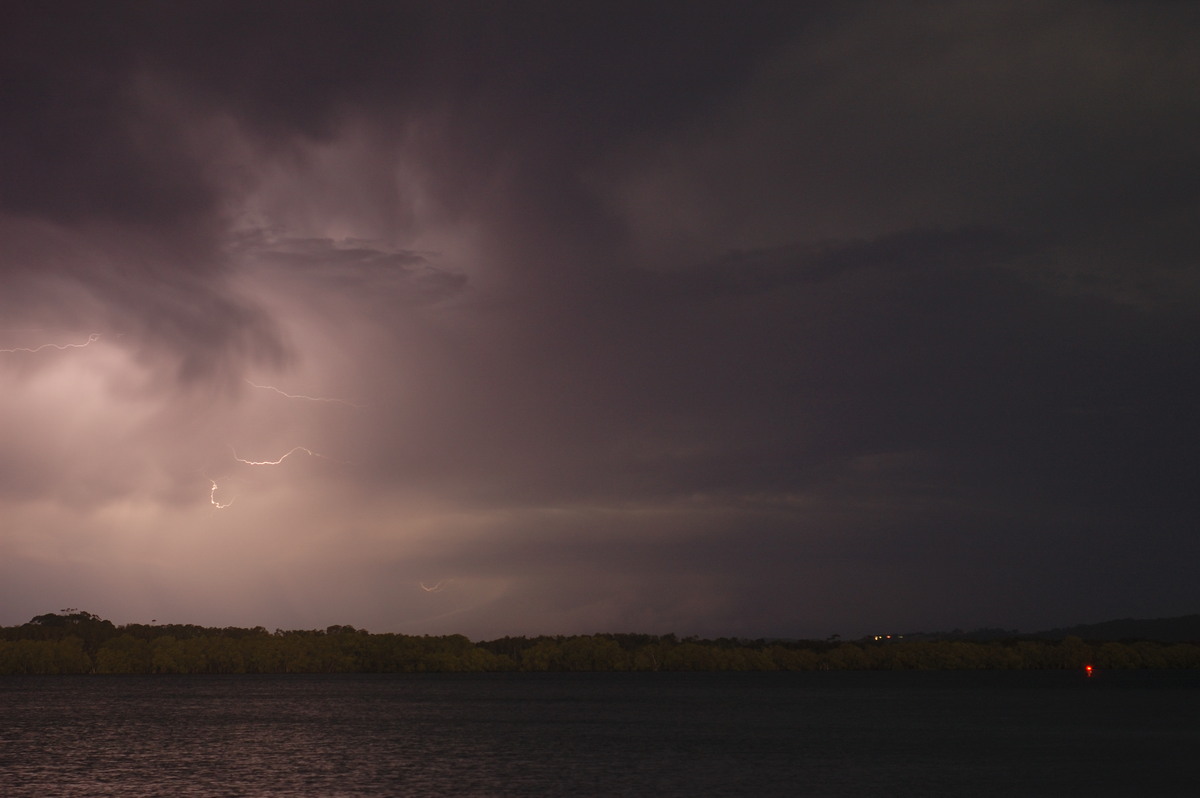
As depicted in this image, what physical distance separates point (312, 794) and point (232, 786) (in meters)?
7.37

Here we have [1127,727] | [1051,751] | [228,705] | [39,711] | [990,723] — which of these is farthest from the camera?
[228,705]

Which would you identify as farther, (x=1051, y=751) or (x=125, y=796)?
(x=1051, y=751)

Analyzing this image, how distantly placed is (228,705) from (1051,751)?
136 meters

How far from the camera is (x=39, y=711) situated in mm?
163000

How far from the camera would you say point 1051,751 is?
98.2m

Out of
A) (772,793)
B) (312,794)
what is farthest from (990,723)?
(312,794)

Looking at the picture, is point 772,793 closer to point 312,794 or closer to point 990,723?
point 312,794

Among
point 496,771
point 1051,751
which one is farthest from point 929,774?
point 496,771

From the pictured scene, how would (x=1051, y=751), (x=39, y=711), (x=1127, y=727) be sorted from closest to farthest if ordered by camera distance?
(x=1051, y=751) → (x=1127, y=727) → (x=39, y=711)

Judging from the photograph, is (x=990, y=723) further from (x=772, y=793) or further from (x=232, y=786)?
(x=232, y=786)

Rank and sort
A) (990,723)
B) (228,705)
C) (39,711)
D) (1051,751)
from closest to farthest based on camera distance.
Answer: (1051,751)
(990,723)
(39,711)
(228,705)

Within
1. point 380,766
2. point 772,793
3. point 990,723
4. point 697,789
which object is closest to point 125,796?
point 380,766

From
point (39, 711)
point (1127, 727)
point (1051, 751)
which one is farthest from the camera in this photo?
point (39, 711)

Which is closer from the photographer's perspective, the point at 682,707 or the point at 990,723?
the point at 990,723
